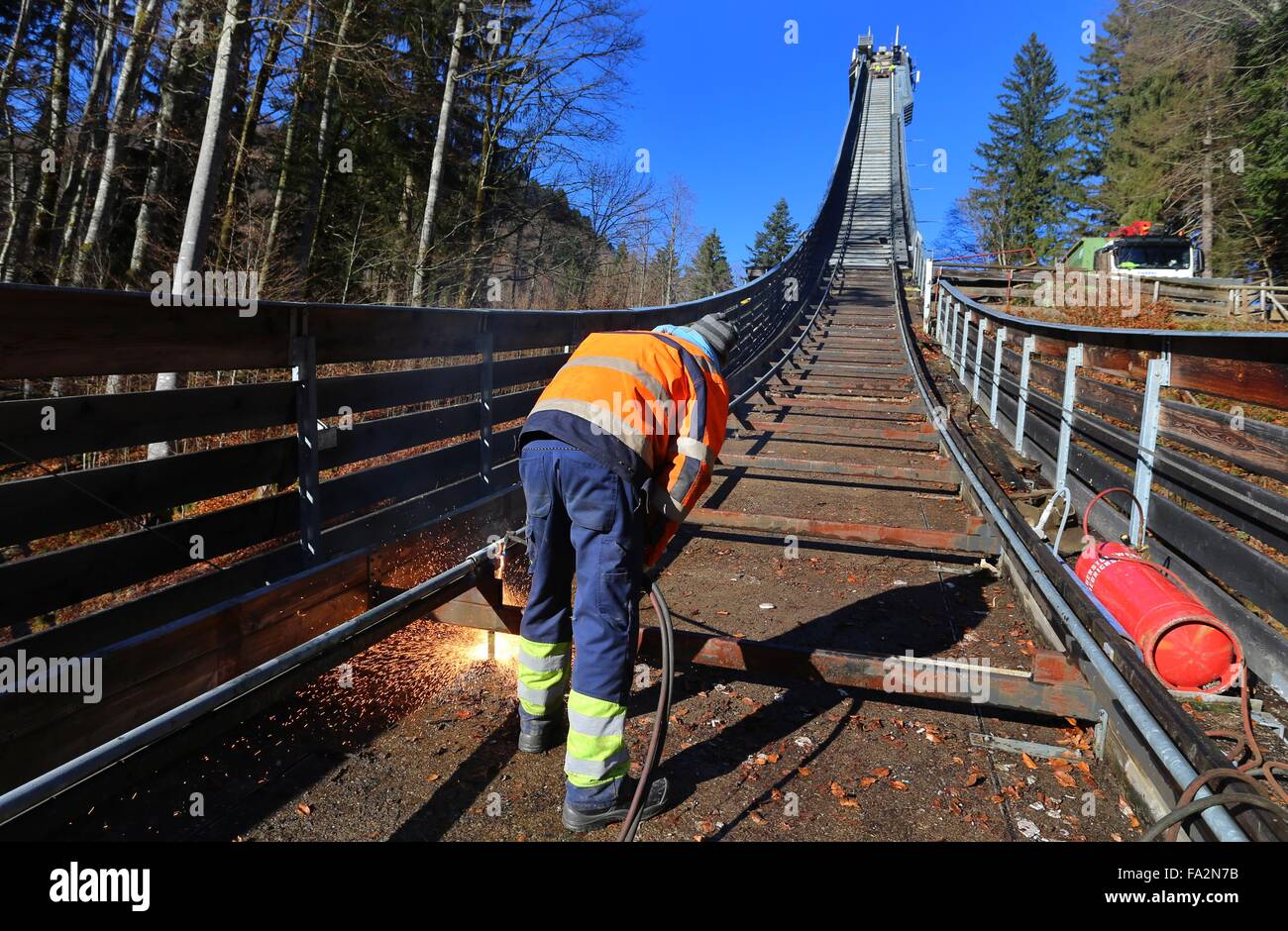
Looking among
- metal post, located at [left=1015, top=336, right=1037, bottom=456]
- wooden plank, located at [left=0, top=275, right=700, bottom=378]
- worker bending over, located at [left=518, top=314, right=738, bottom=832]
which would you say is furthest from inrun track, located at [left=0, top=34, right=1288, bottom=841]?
metal post, located at [left=1015, top=336, right=1037, bottom=456]

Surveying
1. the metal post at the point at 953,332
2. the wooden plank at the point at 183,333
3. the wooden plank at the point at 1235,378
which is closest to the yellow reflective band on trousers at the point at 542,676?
the wooden plank at the point at 183,333

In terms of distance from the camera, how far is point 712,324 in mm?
3191

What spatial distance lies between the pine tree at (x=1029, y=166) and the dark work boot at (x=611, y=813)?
50670mm

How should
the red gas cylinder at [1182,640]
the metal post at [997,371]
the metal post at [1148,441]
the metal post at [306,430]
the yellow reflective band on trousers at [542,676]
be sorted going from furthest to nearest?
the metal post at [997,371], the metal post at [1148,441], the metal post at [306,430], the red gas cylinder at [1182,640], the yellow reflective band on trousers at [542,676]

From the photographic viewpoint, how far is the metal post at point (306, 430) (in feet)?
12.0

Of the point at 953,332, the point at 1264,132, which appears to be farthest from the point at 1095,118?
the point at 953,332

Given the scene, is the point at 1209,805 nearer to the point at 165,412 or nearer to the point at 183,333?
the point at 183,333

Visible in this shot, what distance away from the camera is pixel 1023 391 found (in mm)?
6938

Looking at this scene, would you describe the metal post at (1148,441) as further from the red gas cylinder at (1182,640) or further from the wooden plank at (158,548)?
the wooden plank at (158,548)

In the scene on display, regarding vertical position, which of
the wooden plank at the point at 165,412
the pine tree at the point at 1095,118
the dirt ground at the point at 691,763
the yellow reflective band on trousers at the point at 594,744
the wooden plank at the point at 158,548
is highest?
the pine tree at the point at 1095,118

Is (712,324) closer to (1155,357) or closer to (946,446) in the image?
(1155,357)

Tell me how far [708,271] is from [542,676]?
72.8m
